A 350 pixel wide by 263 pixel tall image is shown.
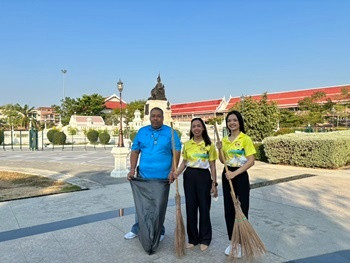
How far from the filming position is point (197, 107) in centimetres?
6756

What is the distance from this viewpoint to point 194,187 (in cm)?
314

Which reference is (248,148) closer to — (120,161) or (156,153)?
(156,153)

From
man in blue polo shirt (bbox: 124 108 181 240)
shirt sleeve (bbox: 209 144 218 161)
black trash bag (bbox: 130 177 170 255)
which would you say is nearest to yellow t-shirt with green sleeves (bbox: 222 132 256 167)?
shirt sleeve (bbox: 209 144 218 161)

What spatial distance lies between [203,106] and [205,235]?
63502 mm

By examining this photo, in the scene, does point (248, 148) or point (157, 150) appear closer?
point (248, 148)

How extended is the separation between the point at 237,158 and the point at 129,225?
199 centimetres

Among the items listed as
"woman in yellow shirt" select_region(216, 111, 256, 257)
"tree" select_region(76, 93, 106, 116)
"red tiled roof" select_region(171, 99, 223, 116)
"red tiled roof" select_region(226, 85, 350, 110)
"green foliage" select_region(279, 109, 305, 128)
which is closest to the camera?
"woman in yellow shirt" select_region(216, 111, 256, 257)

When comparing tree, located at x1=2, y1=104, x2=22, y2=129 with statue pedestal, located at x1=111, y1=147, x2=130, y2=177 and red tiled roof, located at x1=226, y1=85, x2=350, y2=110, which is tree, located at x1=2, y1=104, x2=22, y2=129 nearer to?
red tiled roof, located at x1=226, y1=85, x2=350, y2=110

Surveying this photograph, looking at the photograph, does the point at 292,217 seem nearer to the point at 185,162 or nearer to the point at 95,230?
the point at 185,162

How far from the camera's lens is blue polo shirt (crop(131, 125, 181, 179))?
10.5 ft

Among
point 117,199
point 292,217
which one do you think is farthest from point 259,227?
point 117,199

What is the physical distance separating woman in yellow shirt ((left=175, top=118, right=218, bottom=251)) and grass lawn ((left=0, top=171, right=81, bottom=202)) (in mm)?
4105

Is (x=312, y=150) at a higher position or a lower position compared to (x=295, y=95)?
lower

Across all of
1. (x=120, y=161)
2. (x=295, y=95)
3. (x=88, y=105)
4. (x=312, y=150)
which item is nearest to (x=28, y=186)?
(x=120, y=161)
